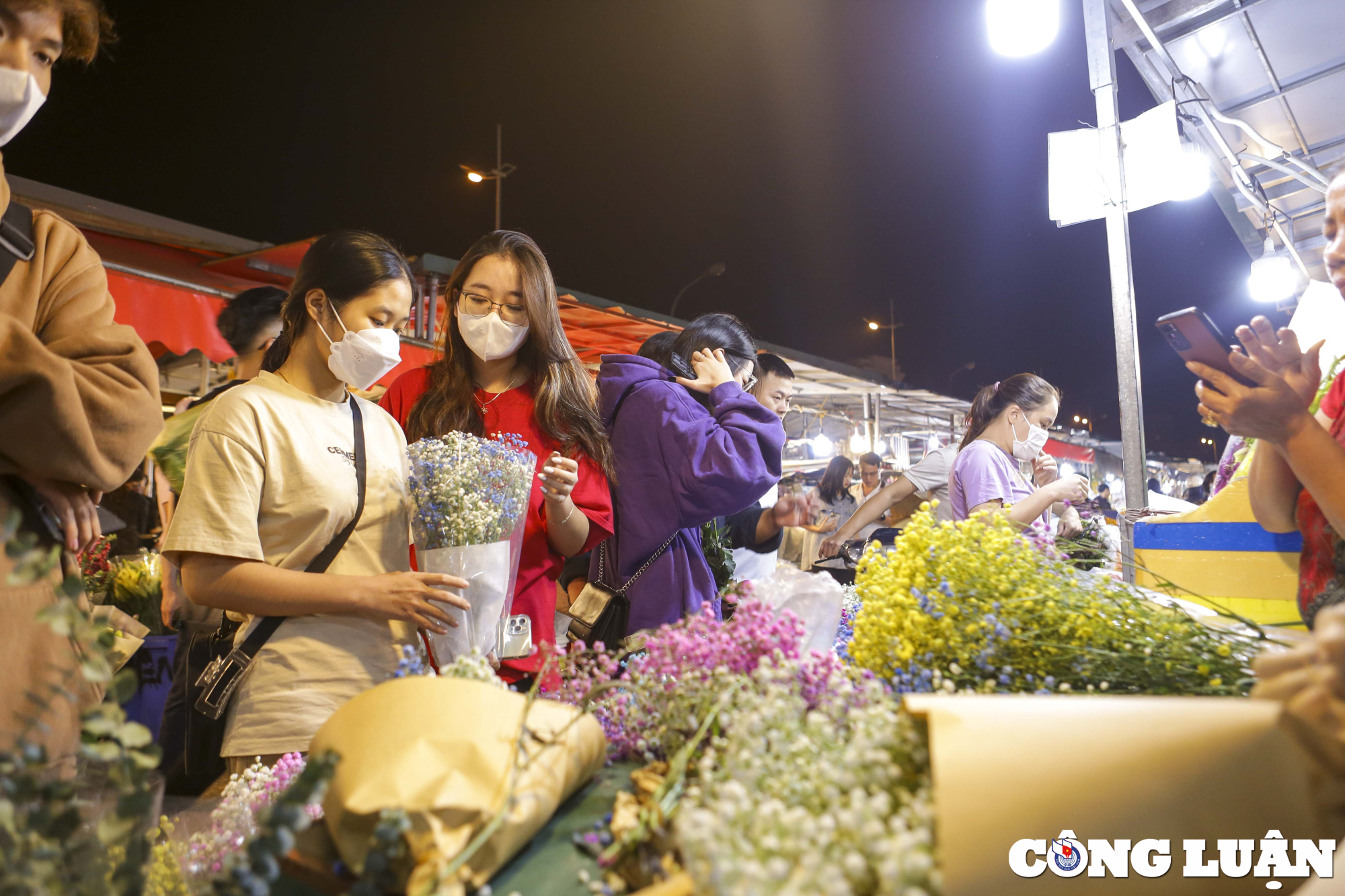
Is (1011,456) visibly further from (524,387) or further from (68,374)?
(68,374)

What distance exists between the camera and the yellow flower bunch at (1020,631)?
117 centimetres

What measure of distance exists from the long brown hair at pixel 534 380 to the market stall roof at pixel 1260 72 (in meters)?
4.03

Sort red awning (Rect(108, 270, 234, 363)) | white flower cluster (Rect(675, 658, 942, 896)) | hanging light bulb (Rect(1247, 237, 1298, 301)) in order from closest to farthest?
white flower cluster (Rect(675, 658, 942, 896)) → red awning (Rect(108, 270, 234, 363)) → hanging light bulb (Rect(1247, 237, 1298, 301))

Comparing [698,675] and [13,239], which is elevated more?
[13,239]

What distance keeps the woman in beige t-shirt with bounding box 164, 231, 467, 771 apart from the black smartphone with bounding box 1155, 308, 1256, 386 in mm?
1575

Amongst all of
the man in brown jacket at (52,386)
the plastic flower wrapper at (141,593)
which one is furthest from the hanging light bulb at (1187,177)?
the plastic flower wrapper at (141,593)

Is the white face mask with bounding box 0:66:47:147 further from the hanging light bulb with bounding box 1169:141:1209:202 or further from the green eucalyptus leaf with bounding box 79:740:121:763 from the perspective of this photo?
the hanging light bulb with bounding box 1169:141:1209:202

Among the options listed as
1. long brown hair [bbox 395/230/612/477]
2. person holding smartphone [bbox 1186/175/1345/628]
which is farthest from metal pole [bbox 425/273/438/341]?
person holding smartphone [bbox 1186/175/1345/628]

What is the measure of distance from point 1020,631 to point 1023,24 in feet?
12.6

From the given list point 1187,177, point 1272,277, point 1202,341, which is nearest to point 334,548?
point 1202,341

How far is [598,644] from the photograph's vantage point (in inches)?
52.6

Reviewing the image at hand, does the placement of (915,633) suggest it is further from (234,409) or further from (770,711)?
(234,409)

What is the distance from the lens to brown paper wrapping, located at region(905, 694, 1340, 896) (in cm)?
77

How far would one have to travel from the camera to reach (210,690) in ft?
6.06
